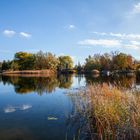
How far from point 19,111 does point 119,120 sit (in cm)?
702

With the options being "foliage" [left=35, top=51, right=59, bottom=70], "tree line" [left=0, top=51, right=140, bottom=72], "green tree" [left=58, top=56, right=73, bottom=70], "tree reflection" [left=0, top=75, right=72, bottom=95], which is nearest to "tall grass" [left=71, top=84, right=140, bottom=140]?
"tree reflection" [left=0, top=75, right=72, bottom=95]

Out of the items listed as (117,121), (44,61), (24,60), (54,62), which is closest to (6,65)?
(24,60)

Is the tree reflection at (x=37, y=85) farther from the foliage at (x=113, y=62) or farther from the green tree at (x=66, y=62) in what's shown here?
the green tree at (x=66, y=62)

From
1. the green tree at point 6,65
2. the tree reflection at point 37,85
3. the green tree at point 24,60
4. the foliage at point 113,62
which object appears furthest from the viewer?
the foliage at point 113,62

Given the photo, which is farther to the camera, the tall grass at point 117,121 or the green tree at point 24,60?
the green tree at point 24,60

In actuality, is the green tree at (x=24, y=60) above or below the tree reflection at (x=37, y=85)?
above

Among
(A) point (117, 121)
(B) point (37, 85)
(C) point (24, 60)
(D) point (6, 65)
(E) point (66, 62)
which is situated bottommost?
(B) point (37, 85)

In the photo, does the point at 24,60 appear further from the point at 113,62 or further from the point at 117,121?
the point at 117,121

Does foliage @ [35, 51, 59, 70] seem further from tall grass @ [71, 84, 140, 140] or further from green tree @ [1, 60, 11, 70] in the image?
tall grass @ [71, 84, 140, 140]

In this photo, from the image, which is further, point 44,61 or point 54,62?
point 54,62

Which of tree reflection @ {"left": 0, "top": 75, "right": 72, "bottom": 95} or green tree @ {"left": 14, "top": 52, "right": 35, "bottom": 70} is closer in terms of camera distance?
tree reflection @ {"left": 0, "top": 75, "right": 72, "bottom": 95}

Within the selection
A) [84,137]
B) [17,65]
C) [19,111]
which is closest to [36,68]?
[17,65]

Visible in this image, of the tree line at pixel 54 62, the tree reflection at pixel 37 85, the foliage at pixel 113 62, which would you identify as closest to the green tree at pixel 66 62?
the tree line at pixel 54 62

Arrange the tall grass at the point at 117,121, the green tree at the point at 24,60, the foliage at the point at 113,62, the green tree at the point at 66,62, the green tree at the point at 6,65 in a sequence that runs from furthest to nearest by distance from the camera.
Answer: the green tree at the point at 66,62 < the foliage at the point at 113,62 < the green tree at the point at 24,60 < the green tree at the point at 6,65 < the tall grass at the point at 117,121
